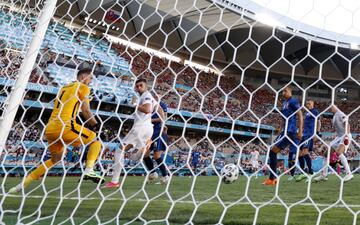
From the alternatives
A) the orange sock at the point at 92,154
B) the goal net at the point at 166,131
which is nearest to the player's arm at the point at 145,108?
the goal net at the point at 166,131

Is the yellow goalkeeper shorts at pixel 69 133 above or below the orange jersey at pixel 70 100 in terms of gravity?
below

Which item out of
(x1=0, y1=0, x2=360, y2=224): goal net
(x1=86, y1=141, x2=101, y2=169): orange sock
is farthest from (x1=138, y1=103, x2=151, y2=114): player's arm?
(x1=86, y1=141, x2=101, y2=169): orange sock

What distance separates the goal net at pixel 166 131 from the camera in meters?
2.54

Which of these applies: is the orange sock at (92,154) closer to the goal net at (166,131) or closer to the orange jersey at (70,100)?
the goal net at (166,131)

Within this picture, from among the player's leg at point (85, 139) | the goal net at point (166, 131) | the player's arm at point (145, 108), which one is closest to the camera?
the goal net at point (166, 131)

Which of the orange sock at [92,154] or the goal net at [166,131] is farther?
the orange sock at [92,154]

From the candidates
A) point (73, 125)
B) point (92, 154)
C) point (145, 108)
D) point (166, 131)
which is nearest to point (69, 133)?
point (73, 125)

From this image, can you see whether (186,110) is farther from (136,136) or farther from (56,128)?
(56,128)

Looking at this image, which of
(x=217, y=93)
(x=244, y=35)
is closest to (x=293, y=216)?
(x=217, y=93)

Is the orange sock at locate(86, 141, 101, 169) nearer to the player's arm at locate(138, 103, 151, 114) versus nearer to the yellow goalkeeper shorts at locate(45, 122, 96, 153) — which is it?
the yellow goalkeeper shorts at locate(45, 122, 96, 153)

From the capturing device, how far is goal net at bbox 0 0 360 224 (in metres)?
2.54

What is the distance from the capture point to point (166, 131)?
6910mm

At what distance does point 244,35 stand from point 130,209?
21.0 metres

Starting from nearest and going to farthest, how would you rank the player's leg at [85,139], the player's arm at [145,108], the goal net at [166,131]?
the goal net at [166,131], the player's leg at [85,139], the player's arm at [145,108]
